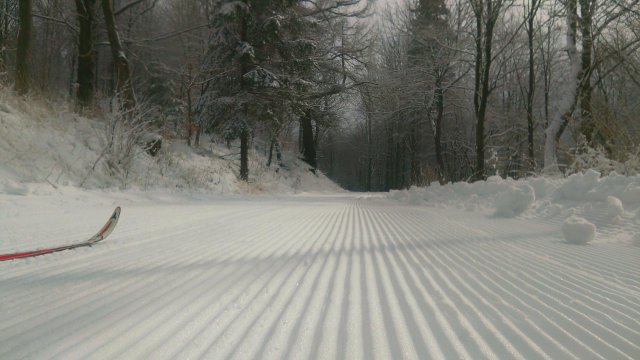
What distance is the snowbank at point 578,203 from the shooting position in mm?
2539

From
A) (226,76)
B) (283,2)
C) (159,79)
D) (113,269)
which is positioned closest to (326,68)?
(283,2)

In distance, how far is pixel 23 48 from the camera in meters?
7.19

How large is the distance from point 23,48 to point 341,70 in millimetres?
11618

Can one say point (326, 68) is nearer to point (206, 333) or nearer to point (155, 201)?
point (155, 201)

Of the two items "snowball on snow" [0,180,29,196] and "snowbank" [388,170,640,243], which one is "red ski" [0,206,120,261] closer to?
"snowball on snow" [0,180,29,196]

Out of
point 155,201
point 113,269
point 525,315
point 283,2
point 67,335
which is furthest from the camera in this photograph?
point 283,2

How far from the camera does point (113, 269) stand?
1.53m

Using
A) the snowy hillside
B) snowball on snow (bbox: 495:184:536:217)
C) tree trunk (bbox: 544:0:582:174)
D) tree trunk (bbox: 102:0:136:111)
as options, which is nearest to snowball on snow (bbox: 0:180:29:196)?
the snowy hillside

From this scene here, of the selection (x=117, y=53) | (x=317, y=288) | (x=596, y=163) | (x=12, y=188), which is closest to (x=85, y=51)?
(x=117, y=53)

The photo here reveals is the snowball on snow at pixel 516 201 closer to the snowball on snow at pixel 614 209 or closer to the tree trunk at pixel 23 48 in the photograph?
the snowball on snow at pixel 614 209

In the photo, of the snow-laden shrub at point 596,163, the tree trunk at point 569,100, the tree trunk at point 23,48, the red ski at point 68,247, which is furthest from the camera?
the tree trunk at point 569,100

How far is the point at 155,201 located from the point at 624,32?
1059cm

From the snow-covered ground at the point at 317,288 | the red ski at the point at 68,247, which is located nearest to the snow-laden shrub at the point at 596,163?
the snow-covered ground at the point at 317,288

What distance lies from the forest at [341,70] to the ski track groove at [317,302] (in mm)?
4246
